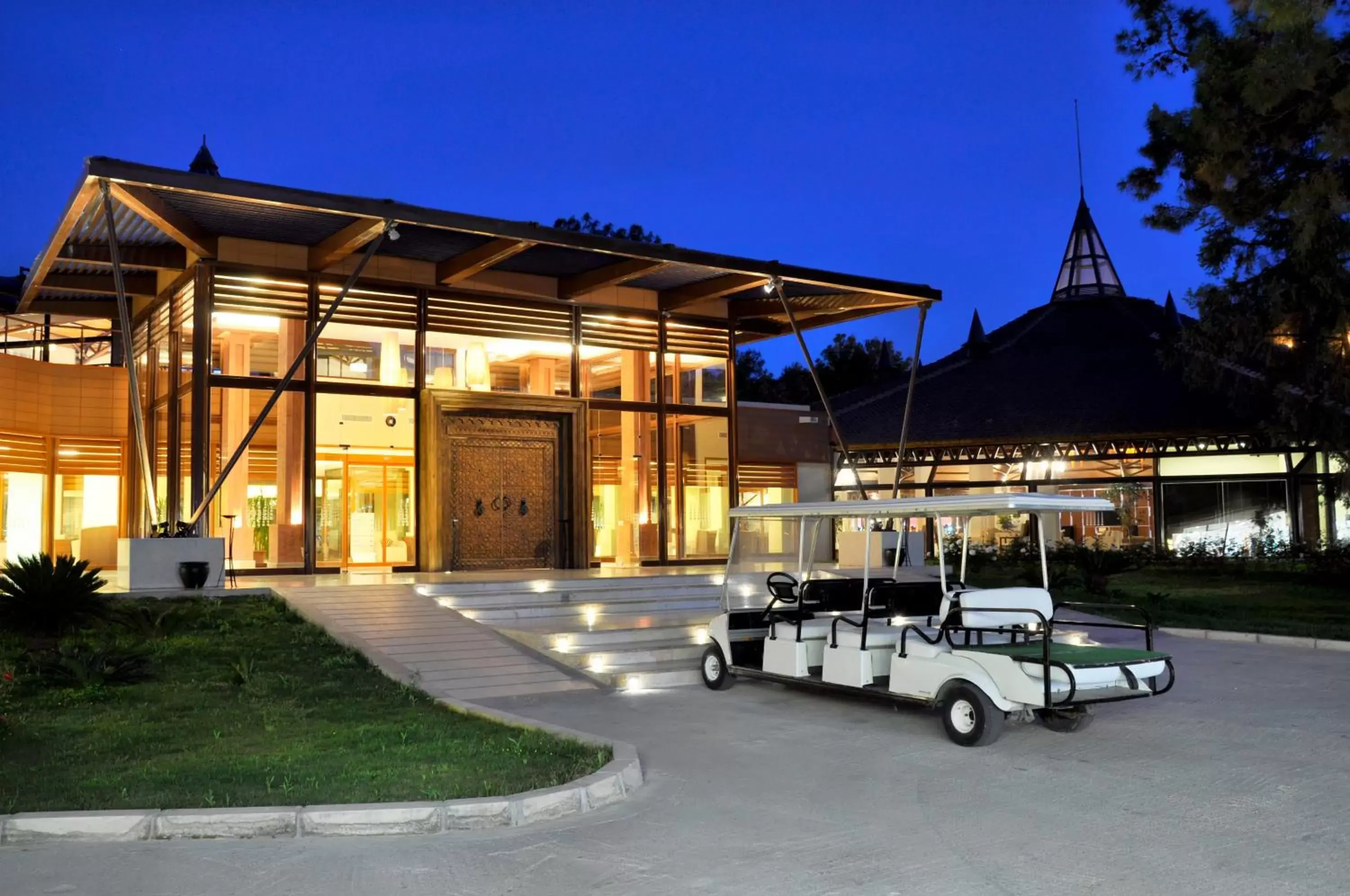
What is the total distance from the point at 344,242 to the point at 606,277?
409 cm

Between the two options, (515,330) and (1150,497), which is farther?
(1150,497)

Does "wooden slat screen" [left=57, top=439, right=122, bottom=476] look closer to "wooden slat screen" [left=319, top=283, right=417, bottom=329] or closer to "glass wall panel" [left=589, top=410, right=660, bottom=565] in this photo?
"wooden slat screen" [left=319, top=283, right=417, bottom=329]

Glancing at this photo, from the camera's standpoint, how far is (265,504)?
16047mm

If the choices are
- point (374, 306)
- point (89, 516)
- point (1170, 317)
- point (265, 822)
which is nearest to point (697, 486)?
point (374, 306)

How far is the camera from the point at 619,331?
1934cm

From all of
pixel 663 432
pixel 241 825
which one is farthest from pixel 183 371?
pixel 241 825

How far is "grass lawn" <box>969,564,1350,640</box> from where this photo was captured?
16.2 m

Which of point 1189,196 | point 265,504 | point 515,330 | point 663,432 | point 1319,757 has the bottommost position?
point 1319,757

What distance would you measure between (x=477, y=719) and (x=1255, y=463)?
2657 centimetres

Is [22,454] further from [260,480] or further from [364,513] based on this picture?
[364,513]

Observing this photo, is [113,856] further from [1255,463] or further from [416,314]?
[1255,463]

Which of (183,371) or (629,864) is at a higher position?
(183,371)

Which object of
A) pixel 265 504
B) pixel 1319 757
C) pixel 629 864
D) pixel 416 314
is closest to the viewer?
pixel 629 864

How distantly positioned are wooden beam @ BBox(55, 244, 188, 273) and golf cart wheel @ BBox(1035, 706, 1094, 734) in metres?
13.5
